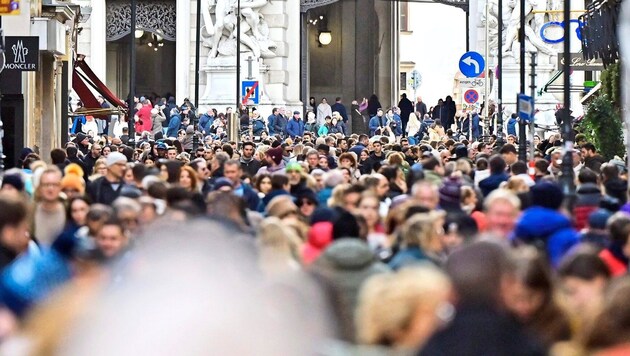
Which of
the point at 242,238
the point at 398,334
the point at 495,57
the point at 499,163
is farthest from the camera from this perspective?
the point at 495,57

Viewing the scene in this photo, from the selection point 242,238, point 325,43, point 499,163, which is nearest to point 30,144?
point 499,163

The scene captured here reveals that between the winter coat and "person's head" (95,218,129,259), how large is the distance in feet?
4.70

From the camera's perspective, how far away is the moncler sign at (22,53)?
2909cm

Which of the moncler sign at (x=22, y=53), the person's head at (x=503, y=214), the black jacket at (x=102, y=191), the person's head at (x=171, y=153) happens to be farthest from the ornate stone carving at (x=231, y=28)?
the person's head at (x=503, y=214)

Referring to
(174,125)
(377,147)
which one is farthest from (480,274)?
(174,125)

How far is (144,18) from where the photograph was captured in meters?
56.1

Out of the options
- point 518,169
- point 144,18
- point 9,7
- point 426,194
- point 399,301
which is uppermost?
point 144,18

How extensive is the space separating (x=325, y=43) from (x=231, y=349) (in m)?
60.0

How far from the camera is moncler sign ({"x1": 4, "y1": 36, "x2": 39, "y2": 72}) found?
1145 inches

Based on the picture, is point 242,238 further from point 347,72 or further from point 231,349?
point 347,72

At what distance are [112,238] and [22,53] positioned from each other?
59.6ft

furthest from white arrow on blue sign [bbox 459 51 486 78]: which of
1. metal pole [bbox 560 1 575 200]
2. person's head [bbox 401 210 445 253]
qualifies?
person's head [bbox 401 210 445 253]

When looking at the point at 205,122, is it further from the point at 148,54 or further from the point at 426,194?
the point at 426,194

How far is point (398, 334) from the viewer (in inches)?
311
